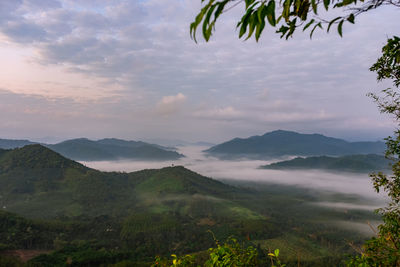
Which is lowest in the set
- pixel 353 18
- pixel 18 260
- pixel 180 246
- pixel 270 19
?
pixel 180 246

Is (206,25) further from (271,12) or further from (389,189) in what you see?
(389,189)

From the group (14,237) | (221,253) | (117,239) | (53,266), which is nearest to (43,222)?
(14,237)

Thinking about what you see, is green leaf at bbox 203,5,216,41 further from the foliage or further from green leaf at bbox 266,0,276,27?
the foliage

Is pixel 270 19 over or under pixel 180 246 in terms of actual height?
over

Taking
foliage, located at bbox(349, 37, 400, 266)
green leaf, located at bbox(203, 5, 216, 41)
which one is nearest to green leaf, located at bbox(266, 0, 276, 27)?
green leaf, located at bbox(203, 5, 216, 41)

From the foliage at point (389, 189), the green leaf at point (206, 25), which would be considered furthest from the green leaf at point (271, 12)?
the foliage at point (389, 189)

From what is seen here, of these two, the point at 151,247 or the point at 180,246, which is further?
the point at 180,246

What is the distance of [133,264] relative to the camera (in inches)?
4911

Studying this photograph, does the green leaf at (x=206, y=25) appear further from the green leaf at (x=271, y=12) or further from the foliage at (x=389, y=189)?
the foliage at (x=389, y=189)

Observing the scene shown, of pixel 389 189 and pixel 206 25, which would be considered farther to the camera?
pixel 389 189

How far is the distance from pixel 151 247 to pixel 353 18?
204003 millimetres

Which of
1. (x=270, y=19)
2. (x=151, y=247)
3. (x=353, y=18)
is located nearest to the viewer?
(x=270, y=19)

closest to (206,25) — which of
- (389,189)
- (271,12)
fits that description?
(271,12)

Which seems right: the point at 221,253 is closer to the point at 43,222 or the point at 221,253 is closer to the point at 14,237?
the point at 14,237
